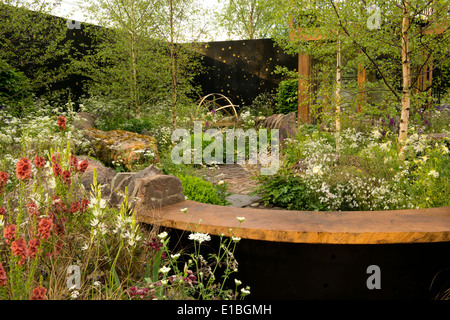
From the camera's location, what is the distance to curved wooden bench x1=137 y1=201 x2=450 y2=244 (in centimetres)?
226

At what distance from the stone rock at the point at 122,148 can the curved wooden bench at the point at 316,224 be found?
8.24ft

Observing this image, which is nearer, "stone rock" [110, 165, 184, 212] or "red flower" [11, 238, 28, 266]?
"red flower" [11, 238, 28, 266]

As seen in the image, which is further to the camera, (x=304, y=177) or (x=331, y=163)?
(x=331, y=163)

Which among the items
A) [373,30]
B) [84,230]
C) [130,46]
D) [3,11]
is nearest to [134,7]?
[130,46]

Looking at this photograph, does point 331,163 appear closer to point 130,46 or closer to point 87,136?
point 87,136

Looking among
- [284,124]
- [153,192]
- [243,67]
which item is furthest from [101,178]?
[243,67]

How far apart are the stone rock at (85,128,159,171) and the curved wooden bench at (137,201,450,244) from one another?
2.51m

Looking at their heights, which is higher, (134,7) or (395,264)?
(134,7)

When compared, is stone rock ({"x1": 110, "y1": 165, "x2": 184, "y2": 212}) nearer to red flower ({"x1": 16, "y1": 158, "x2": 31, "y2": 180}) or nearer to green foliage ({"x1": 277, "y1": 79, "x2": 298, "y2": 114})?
red flower ({"x1": 16, "y1": 158, "x2": 31, "y2": 180})

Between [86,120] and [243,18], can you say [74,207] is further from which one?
[243,18]

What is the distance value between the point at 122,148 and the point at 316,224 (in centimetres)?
377

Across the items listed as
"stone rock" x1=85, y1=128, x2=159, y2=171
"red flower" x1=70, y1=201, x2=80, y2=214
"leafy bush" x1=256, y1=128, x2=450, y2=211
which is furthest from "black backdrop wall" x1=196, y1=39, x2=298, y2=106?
"red flower" x1=70, y1=201, x2=80, y2=214

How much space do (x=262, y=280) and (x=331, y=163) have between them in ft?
6.84
